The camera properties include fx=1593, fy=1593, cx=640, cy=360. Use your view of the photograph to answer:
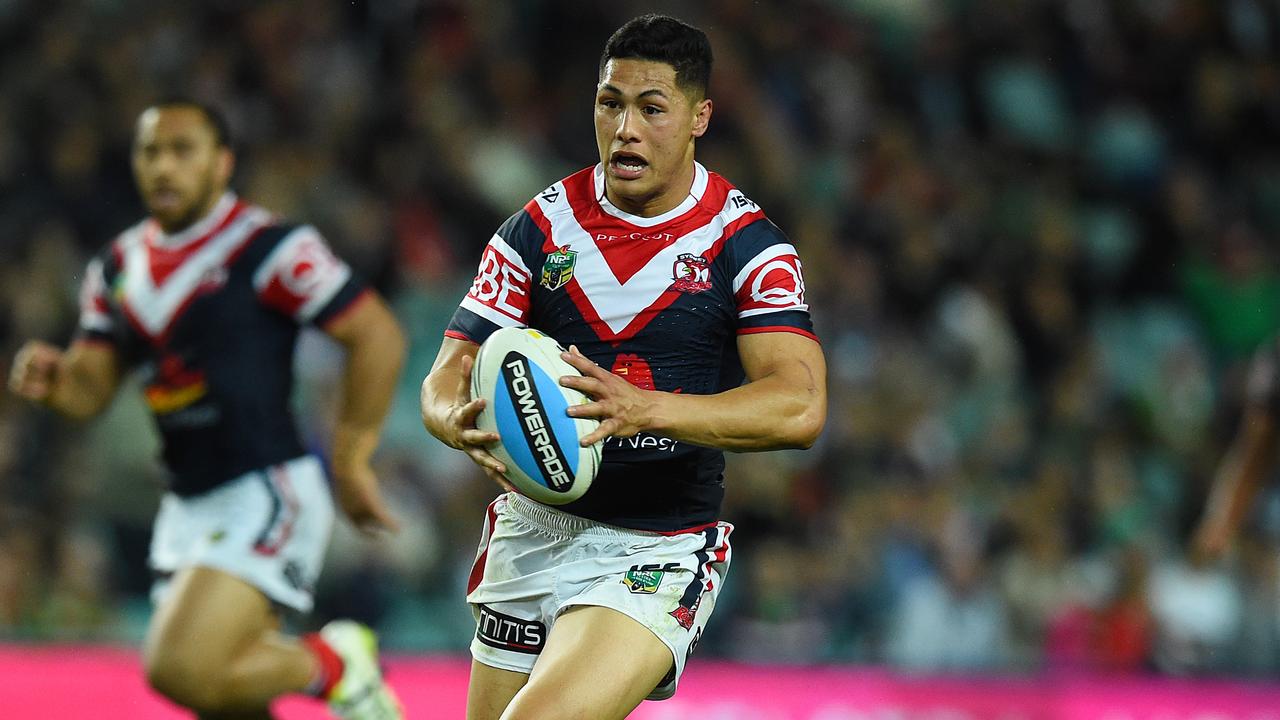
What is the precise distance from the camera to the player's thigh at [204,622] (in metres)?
5.12

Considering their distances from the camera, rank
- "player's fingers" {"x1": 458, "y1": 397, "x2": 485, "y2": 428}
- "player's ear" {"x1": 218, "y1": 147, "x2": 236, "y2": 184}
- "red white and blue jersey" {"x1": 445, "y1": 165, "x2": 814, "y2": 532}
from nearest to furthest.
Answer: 1. "player's fingers" {"x1": 458, "y1": 397, "x2": 485, "y2": 428}
2. "red white and blue jersey" {"x1": 445, "y1": 165, "x2": 814, "y2": 532}
3. "player's ear" {"x1": 218, "y1": 147, "x2": 236, "y2": 184}

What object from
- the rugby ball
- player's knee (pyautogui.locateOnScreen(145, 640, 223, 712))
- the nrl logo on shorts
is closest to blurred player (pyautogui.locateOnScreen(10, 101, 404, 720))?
player's knee (pyautogui.locateOnScreen(145, 640, 223, 712))

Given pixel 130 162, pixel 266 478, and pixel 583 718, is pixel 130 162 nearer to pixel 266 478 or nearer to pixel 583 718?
pixel 266 478

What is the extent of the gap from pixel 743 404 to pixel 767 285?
44cm

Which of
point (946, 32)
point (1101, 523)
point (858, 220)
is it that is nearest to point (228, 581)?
point (1101, 523)

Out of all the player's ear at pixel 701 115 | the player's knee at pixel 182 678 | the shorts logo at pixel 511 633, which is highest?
the player's ear at pixel 701 115

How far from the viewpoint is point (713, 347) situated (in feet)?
13.6

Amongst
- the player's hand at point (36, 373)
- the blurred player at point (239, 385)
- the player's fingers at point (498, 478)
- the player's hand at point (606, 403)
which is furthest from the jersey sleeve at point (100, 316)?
the player's hand at point (606, 403)

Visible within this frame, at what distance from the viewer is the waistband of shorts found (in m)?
4.09

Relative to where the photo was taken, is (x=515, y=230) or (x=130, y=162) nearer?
(x=515, y=230)

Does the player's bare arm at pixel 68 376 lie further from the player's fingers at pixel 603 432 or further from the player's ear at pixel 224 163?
the player's fingers at pixel 603 432

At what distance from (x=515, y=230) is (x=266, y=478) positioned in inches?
70.7

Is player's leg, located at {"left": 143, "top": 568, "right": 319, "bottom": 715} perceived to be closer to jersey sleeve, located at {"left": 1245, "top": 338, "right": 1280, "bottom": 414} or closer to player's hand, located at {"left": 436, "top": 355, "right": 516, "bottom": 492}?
player's hand, located at {"left": 436, "top": 355, "right": 516, "bottom": 492}

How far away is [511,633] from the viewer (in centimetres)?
417
